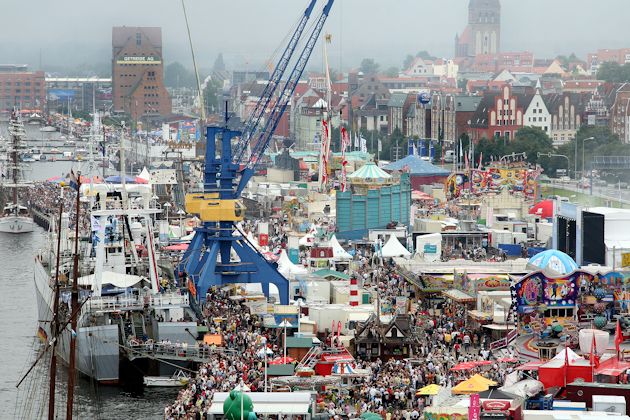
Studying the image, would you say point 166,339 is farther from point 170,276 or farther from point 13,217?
point 13,217

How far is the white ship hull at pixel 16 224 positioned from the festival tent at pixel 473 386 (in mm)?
47308

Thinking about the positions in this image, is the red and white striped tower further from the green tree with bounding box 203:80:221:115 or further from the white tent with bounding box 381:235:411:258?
the green tree with bounding box 203:80:221:115

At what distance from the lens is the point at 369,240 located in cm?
5159

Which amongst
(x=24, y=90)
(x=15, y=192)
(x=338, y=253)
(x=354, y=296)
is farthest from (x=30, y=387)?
(x=24, y=90)

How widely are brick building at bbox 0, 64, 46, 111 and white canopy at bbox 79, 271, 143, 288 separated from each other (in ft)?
490

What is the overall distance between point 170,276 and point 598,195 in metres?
27.6

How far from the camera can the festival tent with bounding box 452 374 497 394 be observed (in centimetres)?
2752

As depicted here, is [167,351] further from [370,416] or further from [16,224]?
[16,224]

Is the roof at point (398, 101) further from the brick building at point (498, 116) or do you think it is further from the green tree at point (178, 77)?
the green tree at point (178, 77)

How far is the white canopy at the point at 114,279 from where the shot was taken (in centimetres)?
3700

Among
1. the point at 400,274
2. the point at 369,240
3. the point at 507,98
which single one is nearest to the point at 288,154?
the point at 507,98

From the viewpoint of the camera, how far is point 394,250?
47.2 meters

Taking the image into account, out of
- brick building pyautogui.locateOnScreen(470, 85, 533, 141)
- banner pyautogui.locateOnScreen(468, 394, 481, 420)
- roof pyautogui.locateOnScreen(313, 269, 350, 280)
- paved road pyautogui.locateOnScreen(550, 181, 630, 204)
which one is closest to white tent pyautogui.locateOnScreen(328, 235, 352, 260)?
roof pyautogui.locateOnScreen(313, 269, 350, 280)

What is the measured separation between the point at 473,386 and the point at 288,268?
15199 millimetres
